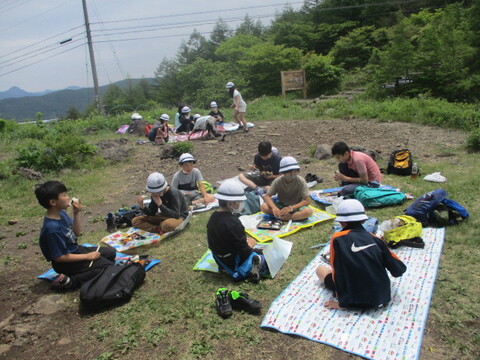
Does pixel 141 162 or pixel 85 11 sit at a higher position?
pixel 85 11

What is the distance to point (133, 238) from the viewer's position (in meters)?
5.45

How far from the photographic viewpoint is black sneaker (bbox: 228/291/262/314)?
3406 mm

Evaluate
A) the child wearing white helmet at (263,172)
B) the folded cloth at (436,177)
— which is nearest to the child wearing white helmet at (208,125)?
the child wearing white helmet at (263,172)

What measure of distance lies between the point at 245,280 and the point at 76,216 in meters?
A: 2.17

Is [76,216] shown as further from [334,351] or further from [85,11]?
[85,11]

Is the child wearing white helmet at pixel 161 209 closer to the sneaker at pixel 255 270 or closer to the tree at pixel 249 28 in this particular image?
the sneaker at pixel 255 270

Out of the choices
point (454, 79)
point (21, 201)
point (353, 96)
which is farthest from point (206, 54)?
point (21, 201)

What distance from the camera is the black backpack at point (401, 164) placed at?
7.33 metres

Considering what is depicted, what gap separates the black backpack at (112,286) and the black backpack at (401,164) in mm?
5651

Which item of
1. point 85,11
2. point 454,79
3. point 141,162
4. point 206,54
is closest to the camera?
point 141,162

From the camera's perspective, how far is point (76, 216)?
4270 millimetres

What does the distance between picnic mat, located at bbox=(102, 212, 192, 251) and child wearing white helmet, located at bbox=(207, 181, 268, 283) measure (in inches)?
61.6

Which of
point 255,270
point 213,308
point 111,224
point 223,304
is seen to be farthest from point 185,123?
point 223,304

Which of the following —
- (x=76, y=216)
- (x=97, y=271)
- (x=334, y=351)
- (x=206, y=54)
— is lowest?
(x=334, y=351)
